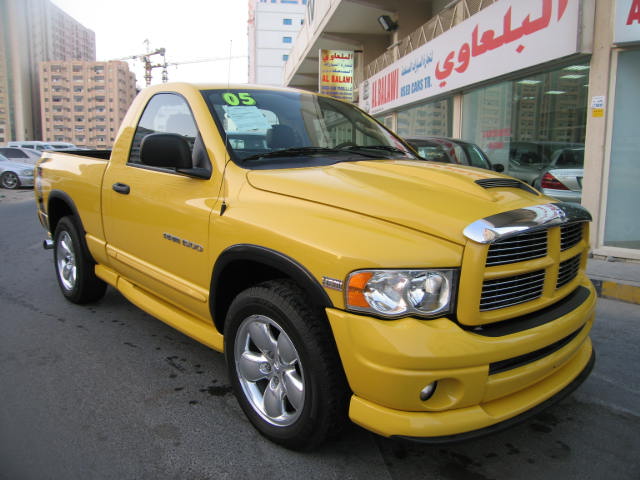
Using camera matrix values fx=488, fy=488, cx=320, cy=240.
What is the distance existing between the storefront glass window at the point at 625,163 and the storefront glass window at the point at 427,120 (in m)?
4.51

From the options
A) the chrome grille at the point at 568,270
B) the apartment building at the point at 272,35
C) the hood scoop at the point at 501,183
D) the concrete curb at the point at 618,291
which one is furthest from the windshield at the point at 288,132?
the apartment building at the point at 272,35

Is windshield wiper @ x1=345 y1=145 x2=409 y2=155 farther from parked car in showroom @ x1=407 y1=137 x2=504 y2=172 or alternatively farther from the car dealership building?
the car dealership building

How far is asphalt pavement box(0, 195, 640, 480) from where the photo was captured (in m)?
2.23

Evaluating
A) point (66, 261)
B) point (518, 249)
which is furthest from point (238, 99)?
point (66, 261)

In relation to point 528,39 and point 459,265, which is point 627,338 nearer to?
point 459,265

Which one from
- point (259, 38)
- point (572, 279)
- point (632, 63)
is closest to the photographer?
point (572, 279)

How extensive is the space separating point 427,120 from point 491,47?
419 cm

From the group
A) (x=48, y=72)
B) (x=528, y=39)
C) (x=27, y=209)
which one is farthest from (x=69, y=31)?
(x=528, y=39)

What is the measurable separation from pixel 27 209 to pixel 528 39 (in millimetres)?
12427

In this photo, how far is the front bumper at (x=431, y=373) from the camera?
1821 mm

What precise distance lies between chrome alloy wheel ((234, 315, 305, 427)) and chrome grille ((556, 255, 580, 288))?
1.32 m

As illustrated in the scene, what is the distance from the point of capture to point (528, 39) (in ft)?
24.8

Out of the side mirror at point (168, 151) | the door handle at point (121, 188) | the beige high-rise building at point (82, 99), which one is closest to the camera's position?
the side mirror at point (168, 151)

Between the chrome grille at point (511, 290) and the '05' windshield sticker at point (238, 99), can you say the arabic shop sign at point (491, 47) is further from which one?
the chrome grille at point (511, 290)
